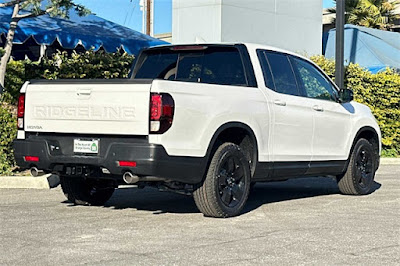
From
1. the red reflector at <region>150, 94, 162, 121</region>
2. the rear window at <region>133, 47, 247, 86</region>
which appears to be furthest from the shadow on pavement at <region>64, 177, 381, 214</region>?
the red reflector at <region>150, 94, 162, 121</region>

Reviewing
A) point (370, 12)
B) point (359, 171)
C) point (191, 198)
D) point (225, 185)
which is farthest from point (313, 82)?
point (370, 12)

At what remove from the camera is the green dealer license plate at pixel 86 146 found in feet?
22.9

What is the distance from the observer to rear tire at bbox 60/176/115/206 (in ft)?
27.1

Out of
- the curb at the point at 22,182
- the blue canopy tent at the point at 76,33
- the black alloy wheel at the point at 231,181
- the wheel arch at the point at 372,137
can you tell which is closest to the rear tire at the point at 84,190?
the black alloy wheel at the point at 231,181

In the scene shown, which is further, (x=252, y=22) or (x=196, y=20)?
(x=252, y=22)

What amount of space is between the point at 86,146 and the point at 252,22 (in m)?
12.9

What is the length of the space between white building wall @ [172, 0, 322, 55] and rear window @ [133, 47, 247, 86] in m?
9.53

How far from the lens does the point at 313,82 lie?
9125mm

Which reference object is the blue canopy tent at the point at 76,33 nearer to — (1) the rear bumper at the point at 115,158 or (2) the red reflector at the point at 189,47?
(2) the red reflector at the point at 189,47

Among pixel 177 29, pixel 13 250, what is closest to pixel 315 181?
pixel 13 250

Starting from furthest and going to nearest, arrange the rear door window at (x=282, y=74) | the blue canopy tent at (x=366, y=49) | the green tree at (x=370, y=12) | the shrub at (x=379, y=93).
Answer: the green tree at (x=370, y=12), the blue canopy tent at (x=366, y=49), the shrub at (x=379, y=93), the rear door window at (x=282, y=74)

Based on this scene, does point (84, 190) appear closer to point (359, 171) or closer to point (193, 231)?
point (193, 231)

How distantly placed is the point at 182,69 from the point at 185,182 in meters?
2.00

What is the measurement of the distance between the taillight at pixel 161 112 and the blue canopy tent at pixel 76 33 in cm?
784
